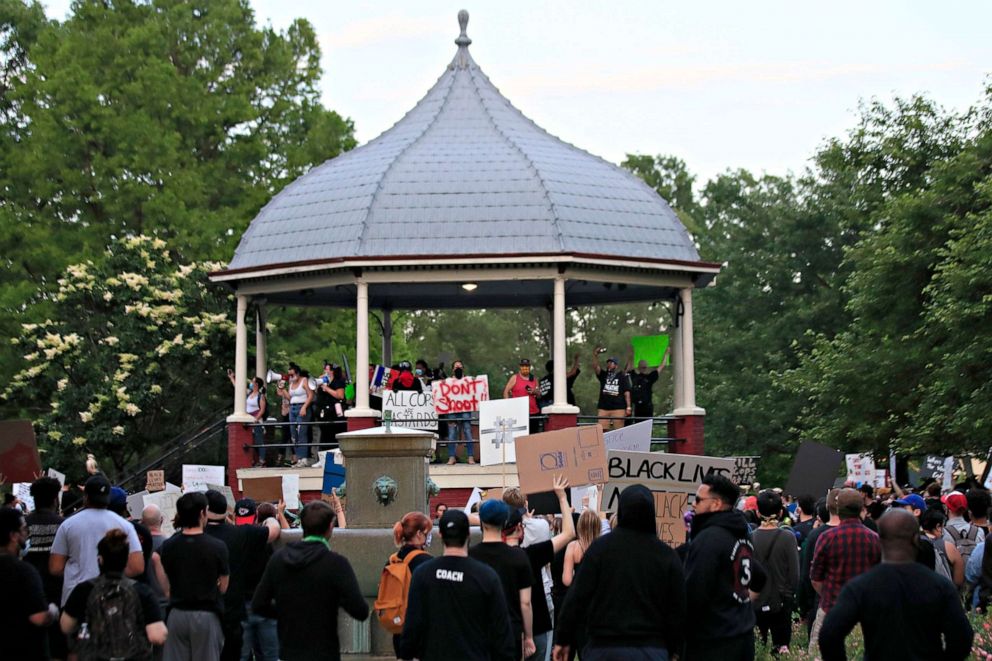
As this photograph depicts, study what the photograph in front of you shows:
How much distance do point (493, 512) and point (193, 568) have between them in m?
2.28

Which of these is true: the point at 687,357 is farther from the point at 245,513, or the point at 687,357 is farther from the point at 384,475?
the point at 245,513

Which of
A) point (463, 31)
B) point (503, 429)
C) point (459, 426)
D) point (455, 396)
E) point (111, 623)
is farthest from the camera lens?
point (463, 31)

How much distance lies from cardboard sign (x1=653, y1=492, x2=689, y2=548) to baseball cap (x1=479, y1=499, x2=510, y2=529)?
4431mm

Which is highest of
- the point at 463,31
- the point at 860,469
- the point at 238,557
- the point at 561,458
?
the point at 463,31

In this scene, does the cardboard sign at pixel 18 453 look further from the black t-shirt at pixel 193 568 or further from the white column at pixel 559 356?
the white column at pixel 559 356

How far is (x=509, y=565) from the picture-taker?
36.5 ft

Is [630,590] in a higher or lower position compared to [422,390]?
lower

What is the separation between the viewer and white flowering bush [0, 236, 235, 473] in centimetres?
3615

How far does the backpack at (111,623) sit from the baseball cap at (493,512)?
218 cm

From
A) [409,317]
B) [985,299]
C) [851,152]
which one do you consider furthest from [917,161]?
[409,317]

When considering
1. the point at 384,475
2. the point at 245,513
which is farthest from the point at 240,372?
the point at 245,513

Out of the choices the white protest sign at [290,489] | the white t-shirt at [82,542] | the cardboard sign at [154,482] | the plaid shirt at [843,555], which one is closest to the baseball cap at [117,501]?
the white t-shirt at [82,542]

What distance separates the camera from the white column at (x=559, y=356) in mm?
28344

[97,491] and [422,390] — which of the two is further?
[422,390]
